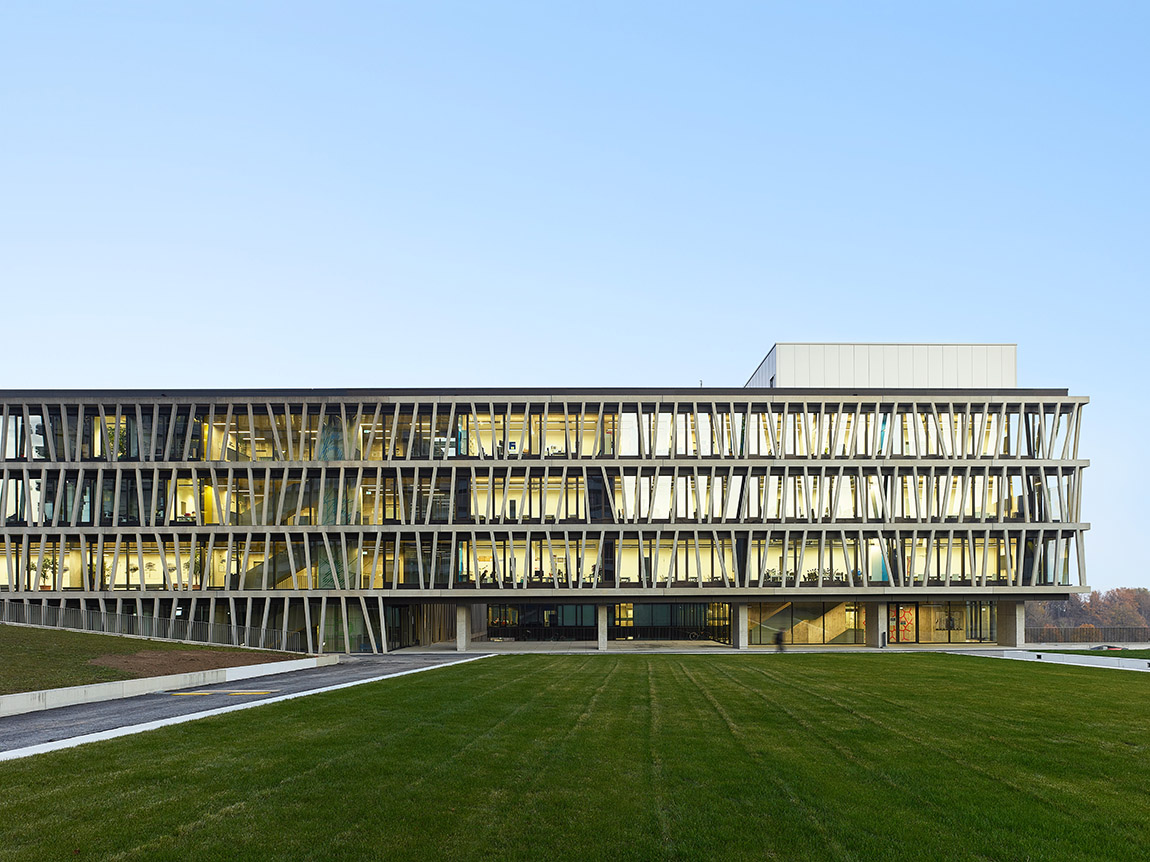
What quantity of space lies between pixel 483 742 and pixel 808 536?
4706cm

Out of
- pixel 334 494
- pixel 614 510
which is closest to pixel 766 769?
pixel 614 510

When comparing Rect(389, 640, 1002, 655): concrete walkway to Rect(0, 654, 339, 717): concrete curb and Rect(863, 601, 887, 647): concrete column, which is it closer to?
Rect(863, 601, 887, 647): concrete column

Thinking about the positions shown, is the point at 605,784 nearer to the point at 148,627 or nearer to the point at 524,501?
the point at 148,627

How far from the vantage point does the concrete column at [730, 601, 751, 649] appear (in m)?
60.1

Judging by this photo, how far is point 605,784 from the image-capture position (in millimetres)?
12023

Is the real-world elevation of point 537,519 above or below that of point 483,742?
above

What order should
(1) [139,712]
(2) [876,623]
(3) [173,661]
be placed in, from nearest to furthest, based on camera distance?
(1) [139,712], (3) [173,661], (2) [876,623]

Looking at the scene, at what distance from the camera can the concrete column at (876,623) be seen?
60156 mm

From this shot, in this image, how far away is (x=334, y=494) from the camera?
58.7 metres

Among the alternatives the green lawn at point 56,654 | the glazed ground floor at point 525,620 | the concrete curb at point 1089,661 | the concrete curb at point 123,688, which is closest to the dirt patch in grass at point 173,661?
the green lawn at point 56,654

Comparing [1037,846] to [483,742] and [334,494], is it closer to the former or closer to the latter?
[483,742]

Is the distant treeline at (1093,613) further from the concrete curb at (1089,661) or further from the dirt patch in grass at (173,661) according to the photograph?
the dirt patch in grass at (173,661)

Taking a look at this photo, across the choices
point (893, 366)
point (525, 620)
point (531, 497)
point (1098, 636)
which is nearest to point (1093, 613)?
point (1098, 636)

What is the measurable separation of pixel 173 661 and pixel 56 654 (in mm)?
3881
